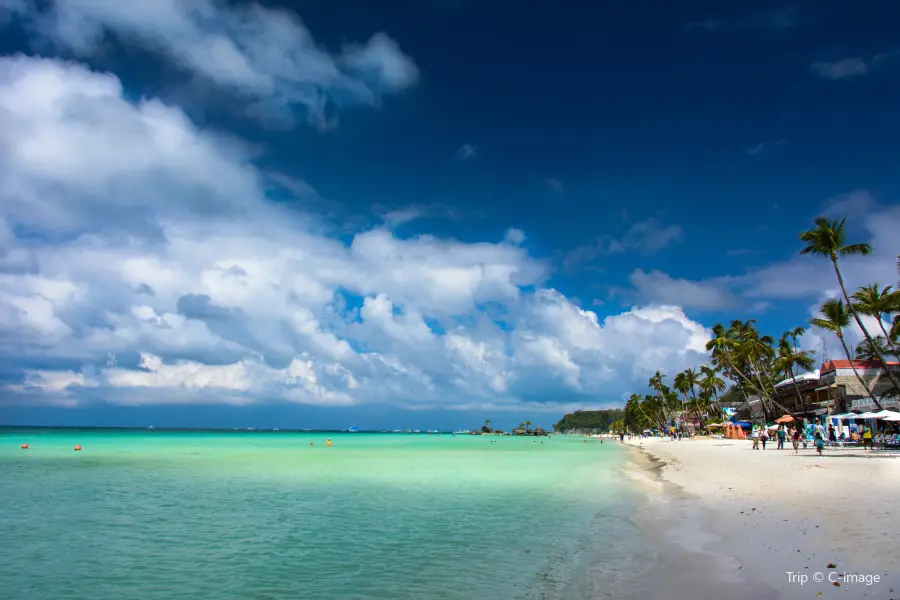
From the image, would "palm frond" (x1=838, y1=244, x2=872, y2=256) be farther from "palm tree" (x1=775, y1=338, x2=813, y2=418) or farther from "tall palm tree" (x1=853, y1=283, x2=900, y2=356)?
"palm tree" (x1=775, y1=338, x2=813, y2=418)

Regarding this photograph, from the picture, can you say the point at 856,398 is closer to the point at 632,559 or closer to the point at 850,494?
the point at 850,494

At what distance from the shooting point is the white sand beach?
26.2ft

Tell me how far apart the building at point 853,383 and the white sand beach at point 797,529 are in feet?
93.2

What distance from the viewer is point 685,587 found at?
8.40m

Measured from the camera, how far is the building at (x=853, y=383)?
45716 mm

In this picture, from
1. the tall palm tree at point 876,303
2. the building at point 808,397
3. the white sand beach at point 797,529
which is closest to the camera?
the white sand beach at point 797,529

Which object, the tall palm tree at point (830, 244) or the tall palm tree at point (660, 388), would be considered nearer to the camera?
the tall palm tree at point (830, 244)

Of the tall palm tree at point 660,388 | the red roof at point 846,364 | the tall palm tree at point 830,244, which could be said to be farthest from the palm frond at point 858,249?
the tall palm tree at point 660,388

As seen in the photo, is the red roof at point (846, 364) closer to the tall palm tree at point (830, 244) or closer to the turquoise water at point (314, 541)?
the tall palm tree at point (830, 244)

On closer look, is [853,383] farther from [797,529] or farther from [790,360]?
[797,529]

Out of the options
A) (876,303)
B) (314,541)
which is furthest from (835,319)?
(314,541)

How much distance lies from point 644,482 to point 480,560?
16281 mm

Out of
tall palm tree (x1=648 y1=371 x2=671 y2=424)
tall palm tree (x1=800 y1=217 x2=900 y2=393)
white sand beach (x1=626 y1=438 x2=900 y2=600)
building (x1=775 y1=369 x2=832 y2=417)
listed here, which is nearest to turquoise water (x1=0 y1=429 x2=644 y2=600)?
white sand beach (x1=626 y1=438 x2=900 y2=600)

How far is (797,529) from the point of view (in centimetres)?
1134
